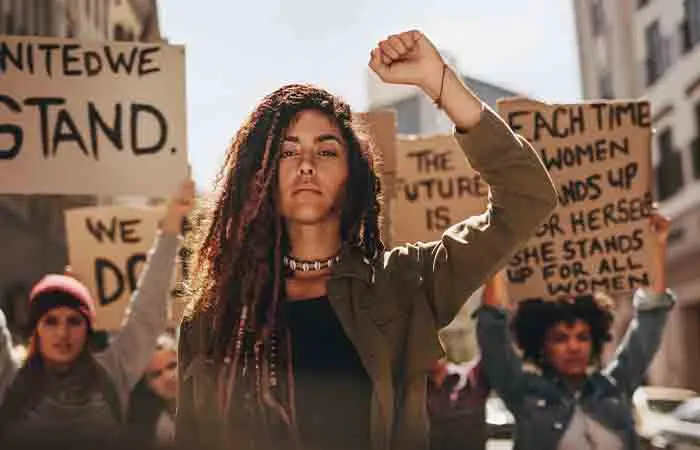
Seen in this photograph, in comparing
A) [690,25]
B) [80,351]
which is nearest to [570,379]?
[80,351]

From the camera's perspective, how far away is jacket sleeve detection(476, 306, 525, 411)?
4027mm

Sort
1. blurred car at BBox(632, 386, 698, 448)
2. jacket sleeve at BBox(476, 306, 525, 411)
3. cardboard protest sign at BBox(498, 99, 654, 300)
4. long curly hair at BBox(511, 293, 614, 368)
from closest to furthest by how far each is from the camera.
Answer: jacket sleeve at BBox(476, 306, 525, 411), long curly hair at BBox(511, 293, 614, 368), cardboard protest sign at BBox(498, 99, 654, 300), blurred car at BBox(632, 386, 698, 448)

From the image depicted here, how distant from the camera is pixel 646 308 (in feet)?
14.1

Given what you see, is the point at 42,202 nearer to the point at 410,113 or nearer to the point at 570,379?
the point at 410,113

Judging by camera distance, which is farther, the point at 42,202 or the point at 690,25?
the point at 42,202

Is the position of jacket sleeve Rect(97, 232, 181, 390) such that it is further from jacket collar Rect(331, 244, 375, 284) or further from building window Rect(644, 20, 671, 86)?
building window Rect(644, 20, 671, 86)

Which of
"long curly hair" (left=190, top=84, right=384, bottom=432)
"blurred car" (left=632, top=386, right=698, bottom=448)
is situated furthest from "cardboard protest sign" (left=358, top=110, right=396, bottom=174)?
"blurred car" (left=632, top=386, right=698, bottom=448)

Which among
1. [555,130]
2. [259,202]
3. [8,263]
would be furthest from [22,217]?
[259,202]

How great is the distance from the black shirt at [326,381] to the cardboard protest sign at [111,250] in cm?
342

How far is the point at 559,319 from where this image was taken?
4520mm

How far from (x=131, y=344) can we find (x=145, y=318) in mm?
170

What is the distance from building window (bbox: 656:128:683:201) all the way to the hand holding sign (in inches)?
665

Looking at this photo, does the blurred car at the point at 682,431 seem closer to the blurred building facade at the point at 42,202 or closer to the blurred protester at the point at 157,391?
the blurred protester at the point at 157,391

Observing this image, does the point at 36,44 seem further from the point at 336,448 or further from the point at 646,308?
the point at 336,448
